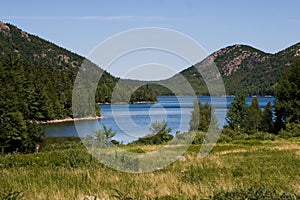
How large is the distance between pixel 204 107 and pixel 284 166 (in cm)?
5888

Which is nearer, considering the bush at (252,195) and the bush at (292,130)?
the bush at (252,195)

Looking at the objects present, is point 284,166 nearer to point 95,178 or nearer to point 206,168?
point 206,168

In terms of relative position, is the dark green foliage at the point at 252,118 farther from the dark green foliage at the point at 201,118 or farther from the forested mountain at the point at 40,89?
the forested mountain at the point at 40,89

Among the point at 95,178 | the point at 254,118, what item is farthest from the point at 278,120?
the point at 95,178

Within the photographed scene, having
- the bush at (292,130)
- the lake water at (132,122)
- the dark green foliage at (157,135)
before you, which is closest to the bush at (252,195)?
the lake water at (132,122)

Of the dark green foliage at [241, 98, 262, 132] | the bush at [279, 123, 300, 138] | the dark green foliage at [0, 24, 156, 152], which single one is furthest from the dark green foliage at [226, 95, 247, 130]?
the bush at [279, 123, 300, 138]

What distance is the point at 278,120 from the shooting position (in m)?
64.5

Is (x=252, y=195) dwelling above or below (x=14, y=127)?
above

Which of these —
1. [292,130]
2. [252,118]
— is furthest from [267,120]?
[292,130]

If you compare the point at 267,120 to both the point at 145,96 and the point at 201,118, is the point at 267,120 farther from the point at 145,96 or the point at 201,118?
the point at 145,96

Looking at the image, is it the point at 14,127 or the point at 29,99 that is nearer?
the point at 14,127

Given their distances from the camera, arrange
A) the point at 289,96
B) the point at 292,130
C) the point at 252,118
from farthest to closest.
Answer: the point at 252,118
the point at 289,96
the point at 292,130

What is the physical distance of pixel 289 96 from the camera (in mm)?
61969

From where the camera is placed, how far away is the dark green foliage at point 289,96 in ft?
199
